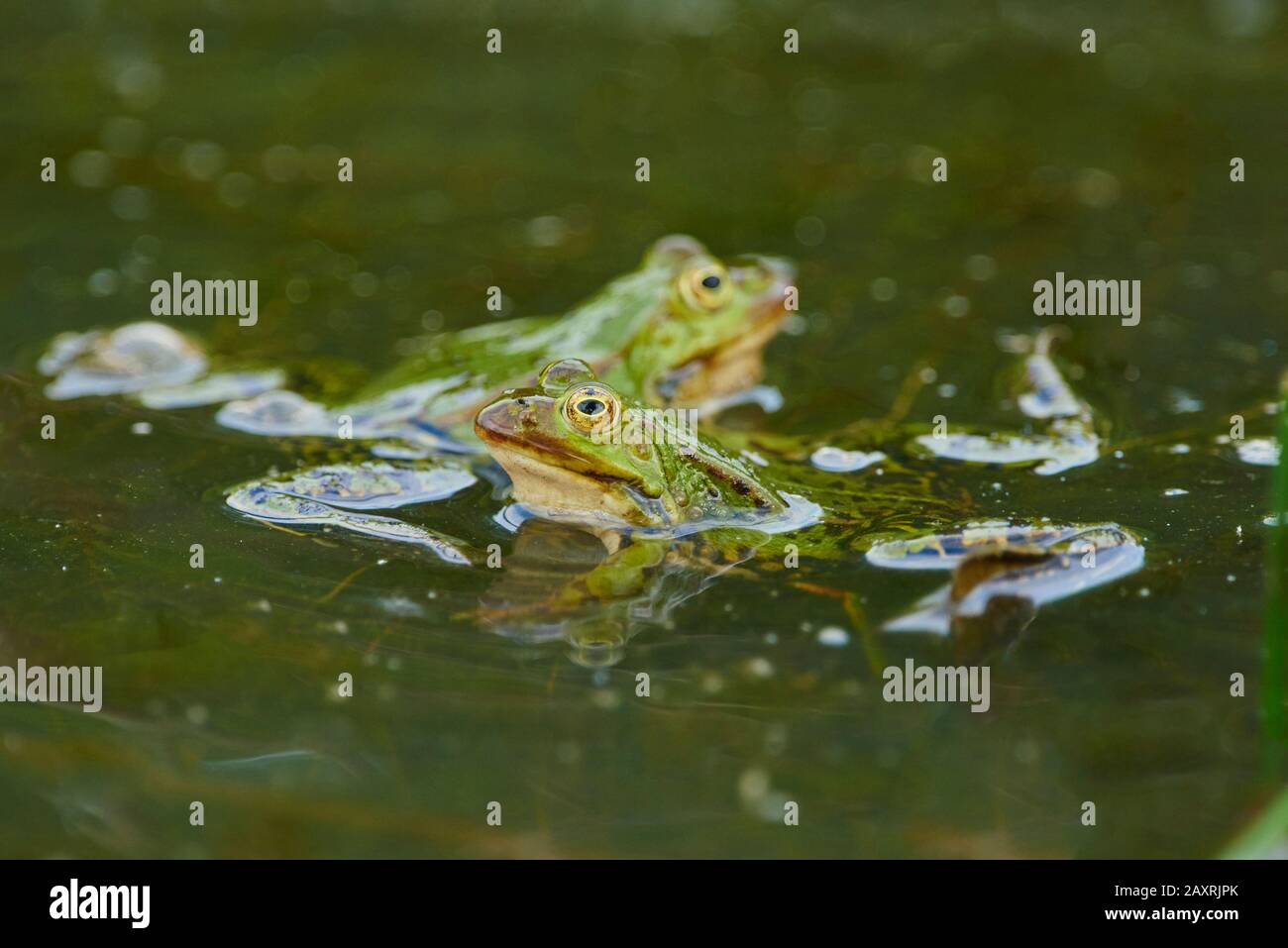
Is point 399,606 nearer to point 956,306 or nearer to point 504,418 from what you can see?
point 504,418

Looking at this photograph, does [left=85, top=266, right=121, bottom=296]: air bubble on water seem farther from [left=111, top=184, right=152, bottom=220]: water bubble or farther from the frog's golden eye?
the frog's golden eye

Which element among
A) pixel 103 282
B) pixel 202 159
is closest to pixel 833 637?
pixel 103 282

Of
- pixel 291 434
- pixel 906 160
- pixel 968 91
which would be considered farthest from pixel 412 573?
pixel 968 91

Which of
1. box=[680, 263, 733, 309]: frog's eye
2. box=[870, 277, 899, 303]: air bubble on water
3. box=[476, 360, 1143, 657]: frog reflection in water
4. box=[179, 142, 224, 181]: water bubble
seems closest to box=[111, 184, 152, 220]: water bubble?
box=[179, 142, 224, 181]: water bubble

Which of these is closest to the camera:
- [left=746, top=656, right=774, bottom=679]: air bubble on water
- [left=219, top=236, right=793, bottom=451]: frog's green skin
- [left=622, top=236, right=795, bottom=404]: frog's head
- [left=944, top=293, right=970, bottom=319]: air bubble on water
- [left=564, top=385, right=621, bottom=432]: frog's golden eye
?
[left=746, top=656, right=774, bottom=679]: air bubble on water

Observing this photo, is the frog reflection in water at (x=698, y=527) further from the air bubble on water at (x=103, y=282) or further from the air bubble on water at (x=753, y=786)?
the air bubble on water at (x=103, y=282)

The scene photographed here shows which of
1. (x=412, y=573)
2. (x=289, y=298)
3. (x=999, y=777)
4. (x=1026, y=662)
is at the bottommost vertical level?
(x=999, y=777)

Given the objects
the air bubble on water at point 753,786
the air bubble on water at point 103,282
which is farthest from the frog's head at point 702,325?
the air bubble on water at point 103,282

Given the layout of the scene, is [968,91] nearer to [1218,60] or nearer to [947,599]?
[1218,60]
